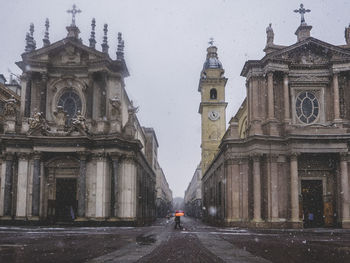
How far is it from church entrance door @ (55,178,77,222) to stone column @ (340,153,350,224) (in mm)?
21614

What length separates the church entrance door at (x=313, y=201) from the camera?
3681cm

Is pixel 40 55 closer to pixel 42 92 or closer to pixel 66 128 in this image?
pixel 42 92

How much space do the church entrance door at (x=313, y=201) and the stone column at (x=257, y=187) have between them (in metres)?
4.39

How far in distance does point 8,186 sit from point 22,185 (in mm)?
1071

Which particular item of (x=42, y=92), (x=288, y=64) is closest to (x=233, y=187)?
(x=288, y=64)

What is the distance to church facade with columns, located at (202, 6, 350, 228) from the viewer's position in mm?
34594

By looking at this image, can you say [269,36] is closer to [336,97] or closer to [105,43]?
[336,97]

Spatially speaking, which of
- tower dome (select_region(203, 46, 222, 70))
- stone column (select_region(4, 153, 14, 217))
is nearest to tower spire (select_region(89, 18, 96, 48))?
stone column (select_region(4, 153, 14, 217))

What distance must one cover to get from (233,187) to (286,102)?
27.5 feet

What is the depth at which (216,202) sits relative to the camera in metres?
51.7

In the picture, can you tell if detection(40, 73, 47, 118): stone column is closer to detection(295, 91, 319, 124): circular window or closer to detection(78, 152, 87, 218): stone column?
detection(78, 152, 87, 218): stone column

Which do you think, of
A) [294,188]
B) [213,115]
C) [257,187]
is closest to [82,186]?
[257,187]

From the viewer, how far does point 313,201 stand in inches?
1473

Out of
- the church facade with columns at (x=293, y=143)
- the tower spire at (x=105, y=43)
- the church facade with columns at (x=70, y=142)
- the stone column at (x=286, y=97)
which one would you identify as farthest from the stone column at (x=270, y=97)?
the tower spire at (x=105, y=43)
